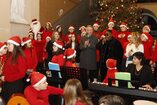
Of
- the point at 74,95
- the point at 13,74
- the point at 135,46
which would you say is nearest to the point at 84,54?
the point at 135,46

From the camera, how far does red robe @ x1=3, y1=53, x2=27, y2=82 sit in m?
5.73

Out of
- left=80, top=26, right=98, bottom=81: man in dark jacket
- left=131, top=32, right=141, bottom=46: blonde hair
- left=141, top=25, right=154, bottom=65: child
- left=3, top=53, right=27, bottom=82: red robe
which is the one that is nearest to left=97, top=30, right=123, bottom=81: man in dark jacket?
left=80, top=26, right=98, bottom=81: man in dark jacket

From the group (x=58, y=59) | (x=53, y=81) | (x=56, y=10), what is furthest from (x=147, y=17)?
(x=53, y=81)

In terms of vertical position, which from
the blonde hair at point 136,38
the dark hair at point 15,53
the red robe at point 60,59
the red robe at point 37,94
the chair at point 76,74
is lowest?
the red robe at point 37,94

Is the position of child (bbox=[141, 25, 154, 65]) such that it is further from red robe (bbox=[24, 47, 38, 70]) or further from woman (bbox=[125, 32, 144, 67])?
red robe (bbox=[24, 47, 38, 70])

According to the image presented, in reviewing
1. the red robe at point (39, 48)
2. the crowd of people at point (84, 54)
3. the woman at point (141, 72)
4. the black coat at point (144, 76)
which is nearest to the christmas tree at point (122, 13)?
the crowd of people at point (84, 54)

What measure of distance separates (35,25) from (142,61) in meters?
5.03

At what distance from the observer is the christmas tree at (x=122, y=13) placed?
38.3 ft

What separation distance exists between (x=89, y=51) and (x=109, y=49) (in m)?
0.53

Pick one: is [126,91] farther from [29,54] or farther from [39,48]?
[39,48]

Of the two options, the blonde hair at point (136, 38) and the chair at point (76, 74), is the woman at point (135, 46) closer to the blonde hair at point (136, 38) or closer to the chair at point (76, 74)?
the blonde hair at point (136, 38)

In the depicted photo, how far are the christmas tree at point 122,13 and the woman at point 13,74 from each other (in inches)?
246

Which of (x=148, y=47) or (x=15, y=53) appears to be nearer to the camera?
(x=15, y=53)

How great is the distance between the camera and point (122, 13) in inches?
465
